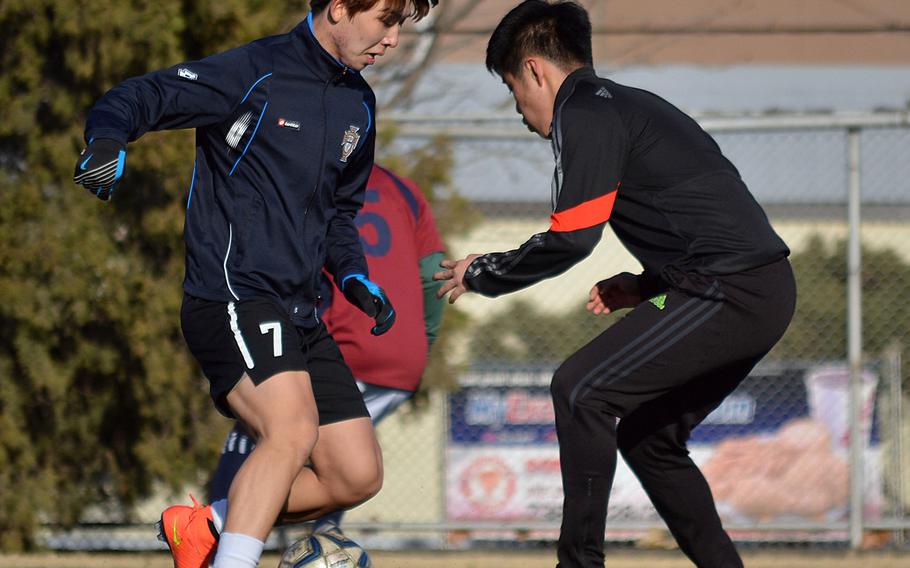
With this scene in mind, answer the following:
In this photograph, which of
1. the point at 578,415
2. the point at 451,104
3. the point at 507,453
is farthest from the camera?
the point at 451,104

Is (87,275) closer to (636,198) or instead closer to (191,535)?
(191,535)

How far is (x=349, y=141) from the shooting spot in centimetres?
379

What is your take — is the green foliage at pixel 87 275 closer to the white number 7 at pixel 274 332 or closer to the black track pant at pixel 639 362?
the white number 7 at pixel 274 332

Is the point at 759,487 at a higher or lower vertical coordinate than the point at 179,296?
lower

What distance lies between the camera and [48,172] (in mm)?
6523

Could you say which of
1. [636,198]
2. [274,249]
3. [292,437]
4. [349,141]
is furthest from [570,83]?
[292,437]

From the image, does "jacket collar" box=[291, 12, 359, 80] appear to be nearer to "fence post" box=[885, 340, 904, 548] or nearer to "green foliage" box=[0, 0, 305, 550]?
"green foliage" box=[0, 0, 305, 550]

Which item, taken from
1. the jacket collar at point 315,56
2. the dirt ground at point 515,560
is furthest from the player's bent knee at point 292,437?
the dirt ground at point 515,560

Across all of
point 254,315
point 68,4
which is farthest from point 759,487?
point 68,4

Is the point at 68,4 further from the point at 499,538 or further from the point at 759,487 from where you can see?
the point at 759,487

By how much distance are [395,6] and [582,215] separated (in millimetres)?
894

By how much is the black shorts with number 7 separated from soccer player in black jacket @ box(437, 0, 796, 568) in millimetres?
522

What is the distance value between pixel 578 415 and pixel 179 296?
3554mm

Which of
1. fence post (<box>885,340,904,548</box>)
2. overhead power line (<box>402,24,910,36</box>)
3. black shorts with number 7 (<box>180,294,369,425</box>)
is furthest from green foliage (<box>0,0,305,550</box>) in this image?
fence post (<box>885,340,904,548</box>)
